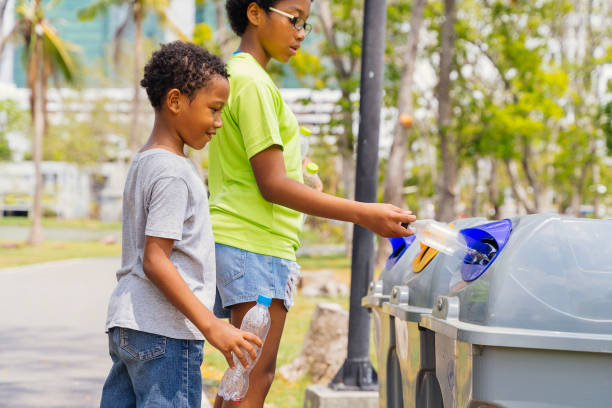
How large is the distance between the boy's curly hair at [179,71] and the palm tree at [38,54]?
964 inches

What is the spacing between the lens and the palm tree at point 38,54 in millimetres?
25484

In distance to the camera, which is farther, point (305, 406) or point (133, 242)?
point (305, 406)

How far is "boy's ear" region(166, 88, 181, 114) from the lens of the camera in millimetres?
2395

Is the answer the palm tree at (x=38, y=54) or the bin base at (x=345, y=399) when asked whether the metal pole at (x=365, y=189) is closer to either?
the bin base at (x=345, y=399)

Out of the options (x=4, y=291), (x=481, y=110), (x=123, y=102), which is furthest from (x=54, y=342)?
(x=123, y=102)

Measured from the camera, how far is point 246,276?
264 cm

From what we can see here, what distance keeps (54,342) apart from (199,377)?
19.4 ft

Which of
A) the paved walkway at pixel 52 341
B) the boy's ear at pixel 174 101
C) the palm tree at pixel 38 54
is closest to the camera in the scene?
the boy's ear at pixel 174 101

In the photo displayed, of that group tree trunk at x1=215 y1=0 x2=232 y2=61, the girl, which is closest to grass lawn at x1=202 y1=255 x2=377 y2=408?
the girl

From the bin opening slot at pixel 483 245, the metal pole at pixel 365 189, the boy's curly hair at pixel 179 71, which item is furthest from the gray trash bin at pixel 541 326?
the metal pole at pixel 365 189

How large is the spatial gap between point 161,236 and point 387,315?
1476mm

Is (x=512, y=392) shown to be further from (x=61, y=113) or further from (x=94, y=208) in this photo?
(x=94, y=208)

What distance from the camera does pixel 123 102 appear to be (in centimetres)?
5322

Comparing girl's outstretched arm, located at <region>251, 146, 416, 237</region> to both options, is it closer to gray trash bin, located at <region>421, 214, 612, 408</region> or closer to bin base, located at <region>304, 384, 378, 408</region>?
gray trash bin, located at <region>421, 214, 612, 408</region>
